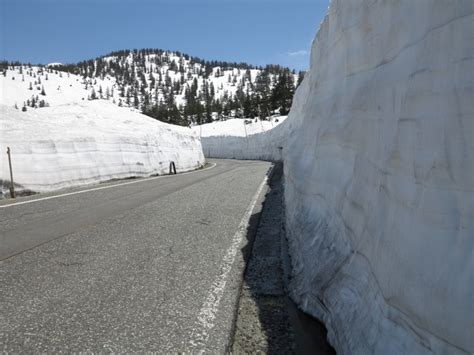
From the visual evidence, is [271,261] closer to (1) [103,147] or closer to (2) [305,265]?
(2) [305,265]

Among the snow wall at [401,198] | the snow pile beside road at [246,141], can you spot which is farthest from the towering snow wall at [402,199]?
the snow pile beside road at [246,141]

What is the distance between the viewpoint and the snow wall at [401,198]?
6.39 ft

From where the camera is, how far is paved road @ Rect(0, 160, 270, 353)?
2.95 m

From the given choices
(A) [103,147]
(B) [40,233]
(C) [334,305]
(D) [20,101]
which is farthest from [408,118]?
(D) [20,101]

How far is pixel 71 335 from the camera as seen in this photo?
9.63 ft

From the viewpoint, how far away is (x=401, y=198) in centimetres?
251

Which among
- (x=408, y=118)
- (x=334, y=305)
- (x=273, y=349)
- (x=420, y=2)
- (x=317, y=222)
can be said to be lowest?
(x=273, y=349)

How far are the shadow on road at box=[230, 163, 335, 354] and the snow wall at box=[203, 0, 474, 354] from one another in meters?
0.14

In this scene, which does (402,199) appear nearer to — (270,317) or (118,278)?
(270,317)

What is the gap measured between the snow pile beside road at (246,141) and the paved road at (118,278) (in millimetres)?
19856

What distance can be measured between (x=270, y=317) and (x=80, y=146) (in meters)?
12.8

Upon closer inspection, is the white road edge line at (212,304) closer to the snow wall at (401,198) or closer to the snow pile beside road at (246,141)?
the snow wall at (401,198)

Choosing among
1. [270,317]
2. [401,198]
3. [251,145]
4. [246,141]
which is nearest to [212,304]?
[270,317]

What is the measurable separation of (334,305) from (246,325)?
73 centimetres
